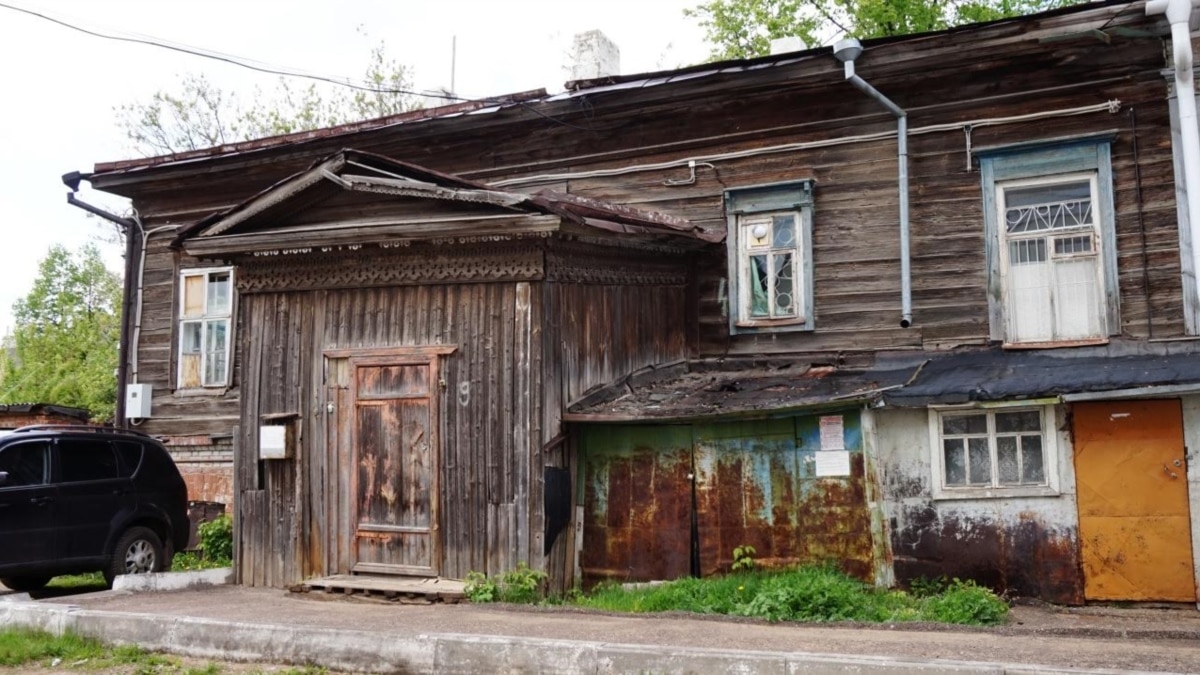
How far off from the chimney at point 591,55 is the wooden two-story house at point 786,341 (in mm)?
2214

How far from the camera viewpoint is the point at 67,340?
3859cm

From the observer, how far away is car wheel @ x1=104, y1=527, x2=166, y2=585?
1120 cm

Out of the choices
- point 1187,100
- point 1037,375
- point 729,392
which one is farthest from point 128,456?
point 1187,100

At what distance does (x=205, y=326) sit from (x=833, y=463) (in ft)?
33.1

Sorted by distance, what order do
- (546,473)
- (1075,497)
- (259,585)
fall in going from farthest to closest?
1. (259,585)
2. (546,473)
3. (1075,497)

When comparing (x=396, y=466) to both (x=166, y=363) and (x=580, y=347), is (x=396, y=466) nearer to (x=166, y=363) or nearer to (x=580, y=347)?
(x=580, y=347)

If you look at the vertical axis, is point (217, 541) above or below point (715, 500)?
below

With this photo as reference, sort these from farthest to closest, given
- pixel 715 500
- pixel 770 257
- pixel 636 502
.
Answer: pixel 770 257, pixel 636 502, pixel 715 500

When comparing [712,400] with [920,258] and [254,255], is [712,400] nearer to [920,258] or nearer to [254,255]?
[920,258]

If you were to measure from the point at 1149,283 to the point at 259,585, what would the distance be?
9.52 meters

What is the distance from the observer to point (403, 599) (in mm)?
9469

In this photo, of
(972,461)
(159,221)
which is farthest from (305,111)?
(972,461)

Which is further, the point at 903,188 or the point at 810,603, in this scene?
the point at 903,188

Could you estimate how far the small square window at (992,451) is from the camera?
9.23 metres
